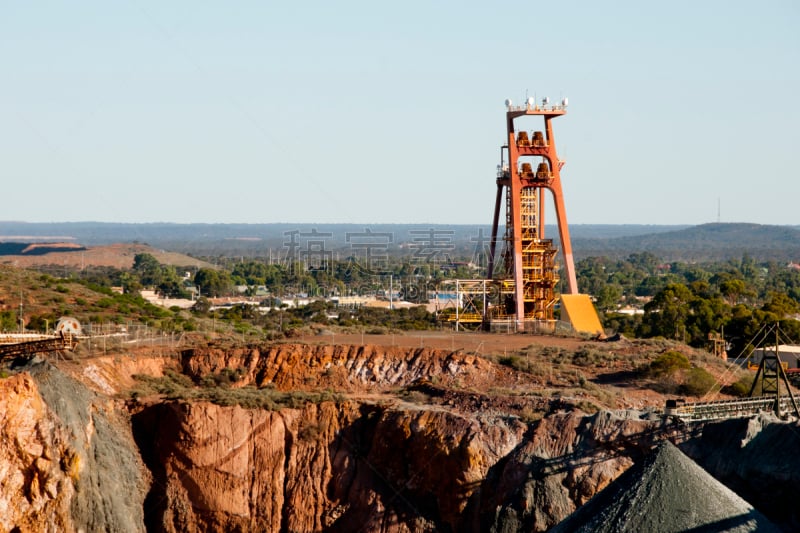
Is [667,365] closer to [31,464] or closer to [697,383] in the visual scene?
[697,383]

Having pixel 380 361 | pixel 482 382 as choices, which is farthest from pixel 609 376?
pixel 380 361

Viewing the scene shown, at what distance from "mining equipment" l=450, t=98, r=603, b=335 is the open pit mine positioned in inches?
361

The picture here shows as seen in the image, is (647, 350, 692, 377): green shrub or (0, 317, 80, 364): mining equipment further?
(647, 350, 692, 377): green shrub

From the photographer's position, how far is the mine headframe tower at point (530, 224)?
53656 millimetres

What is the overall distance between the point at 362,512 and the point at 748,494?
11352 mm

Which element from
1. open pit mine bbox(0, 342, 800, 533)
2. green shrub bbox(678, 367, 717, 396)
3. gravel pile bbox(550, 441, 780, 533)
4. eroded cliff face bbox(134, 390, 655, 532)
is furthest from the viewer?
green shrub bbox(678, 367, 717, 396)

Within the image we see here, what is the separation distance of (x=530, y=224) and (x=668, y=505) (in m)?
27.8

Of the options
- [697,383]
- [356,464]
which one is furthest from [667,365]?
[356,464]

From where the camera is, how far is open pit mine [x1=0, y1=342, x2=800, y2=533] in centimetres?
3388

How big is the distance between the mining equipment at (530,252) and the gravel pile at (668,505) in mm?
24054

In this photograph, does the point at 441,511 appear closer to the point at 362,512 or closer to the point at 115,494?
the point at 362,512

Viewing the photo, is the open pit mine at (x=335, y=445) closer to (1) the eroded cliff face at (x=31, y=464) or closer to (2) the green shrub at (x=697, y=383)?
(1) the eroded cliff face at (x=31, y=464)

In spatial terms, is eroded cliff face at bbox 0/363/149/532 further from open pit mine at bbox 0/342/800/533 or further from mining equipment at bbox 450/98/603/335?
mining equipment at bbox 450/98/603/335

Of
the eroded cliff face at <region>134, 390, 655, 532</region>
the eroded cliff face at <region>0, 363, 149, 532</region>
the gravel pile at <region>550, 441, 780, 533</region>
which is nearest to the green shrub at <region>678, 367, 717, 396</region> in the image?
the eroded cliff face at <region>134, 390, 655, 532</region>
